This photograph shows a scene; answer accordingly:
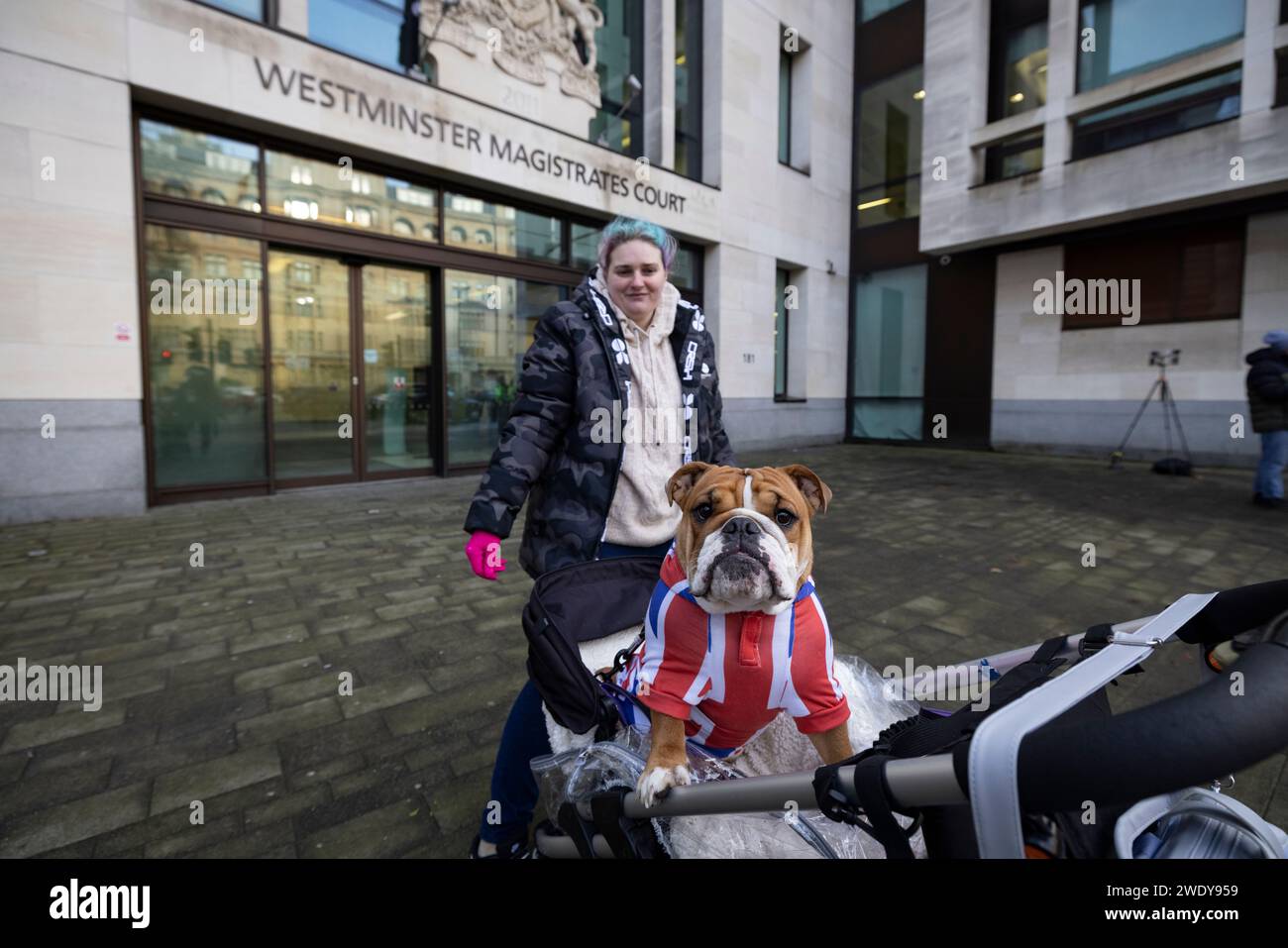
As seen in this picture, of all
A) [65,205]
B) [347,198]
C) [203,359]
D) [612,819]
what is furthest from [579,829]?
[347,198]

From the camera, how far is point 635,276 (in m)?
2.41

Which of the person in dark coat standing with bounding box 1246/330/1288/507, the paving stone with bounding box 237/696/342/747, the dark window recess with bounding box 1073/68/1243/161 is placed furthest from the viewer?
the dark window recess with bounding box 1073/68/1243/161

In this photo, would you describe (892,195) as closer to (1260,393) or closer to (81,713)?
(1260,393)

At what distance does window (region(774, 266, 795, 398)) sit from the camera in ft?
50.7

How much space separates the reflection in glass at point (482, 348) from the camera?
1045 cm

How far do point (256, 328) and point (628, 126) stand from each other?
7.86 meters

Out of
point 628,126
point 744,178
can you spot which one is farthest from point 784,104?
point 628,126

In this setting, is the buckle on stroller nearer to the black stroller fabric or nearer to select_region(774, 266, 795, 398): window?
the black stroller fabric

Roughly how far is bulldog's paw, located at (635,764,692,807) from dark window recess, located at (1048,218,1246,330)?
14718mm

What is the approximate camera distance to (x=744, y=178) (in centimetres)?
1385

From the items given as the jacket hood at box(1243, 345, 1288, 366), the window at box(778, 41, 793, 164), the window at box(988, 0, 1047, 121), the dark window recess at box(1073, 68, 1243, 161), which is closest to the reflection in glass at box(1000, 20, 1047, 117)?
the window at box(988, 0, 1047, 121)

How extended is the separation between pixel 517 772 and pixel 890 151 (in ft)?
57.8

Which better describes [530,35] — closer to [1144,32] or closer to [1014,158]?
[1014,158]

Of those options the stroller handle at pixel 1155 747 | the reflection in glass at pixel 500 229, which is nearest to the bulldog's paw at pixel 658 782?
the stroller handle at pixel 1155 747
